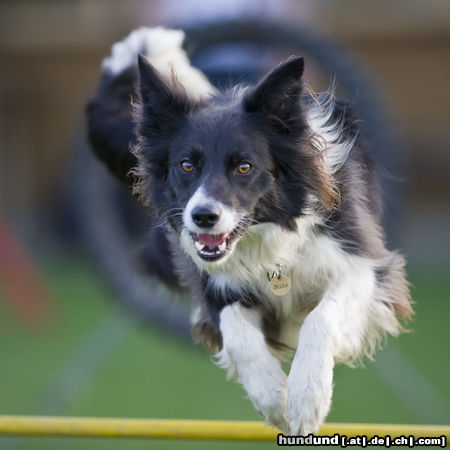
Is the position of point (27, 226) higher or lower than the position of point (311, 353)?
lower

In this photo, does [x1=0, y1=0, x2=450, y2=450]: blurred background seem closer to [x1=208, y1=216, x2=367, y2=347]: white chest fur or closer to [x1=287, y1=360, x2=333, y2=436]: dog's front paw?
[x1=208, y1=216, x2=367, y2=347]: white chest fur

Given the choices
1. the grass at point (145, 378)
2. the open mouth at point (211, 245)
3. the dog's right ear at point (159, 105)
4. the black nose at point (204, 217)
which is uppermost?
the dog's right ear at point (159, 105)

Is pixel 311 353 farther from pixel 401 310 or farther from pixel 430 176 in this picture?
pixel 430 176

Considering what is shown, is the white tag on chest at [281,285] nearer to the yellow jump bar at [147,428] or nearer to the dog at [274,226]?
the dog at [274,226]

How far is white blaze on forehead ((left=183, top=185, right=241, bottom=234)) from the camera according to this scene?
3.63 meters

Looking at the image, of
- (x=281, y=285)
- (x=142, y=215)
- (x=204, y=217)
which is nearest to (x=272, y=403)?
(x=281, y=285)

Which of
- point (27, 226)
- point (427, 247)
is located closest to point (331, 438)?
point (427, 247)

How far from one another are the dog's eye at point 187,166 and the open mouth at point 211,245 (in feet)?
1.03

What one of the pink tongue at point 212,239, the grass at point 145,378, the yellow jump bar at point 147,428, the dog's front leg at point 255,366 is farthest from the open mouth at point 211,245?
the grass at point 145,378

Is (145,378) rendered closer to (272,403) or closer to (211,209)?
(272,403)

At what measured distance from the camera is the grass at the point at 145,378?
8.16m

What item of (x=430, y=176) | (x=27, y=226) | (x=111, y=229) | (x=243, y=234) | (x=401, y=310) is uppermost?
(x=243, y=234)

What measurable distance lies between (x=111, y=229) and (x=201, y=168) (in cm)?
337

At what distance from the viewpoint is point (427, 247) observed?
1600 centimetres
